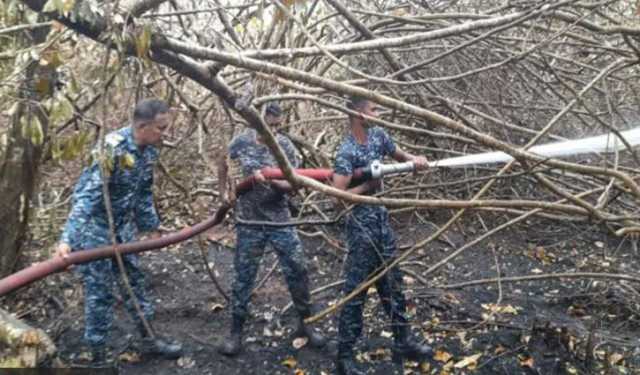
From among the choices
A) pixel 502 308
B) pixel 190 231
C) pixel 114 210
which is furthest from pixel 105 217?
pixel 502 308

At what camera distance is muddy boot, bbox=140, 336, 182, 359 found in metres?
4.14

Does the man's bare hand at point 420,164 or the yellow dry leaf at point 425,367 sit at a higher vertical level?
the man's bare hand at point 420,164

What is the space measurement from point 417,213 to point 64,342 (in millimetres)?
3510

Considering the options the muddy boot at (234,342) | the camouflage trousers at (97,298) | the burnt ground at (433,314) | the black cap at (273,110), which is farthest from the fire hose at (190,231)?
the muddy boot at (234,342)

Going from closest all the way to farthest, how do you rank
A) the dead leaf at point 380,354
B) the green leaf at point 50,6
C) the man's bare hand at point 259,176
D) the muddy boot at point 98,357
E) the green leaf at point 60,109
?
the green leaf at point 50,6 → the green leaf at point 60,109 → the man's bare hand at point 259,176 → the muddy boot at point 98,357 → the dead leaf at point 380,354

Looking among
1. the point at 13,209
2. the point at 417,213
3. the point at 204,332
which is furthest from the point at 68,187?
the point at 417,213

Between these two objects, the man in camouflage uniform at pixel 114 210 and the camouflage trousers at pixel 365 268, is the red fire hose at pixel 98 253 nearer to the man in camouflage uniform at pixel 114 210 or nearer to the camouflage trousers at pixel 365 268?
the camouflage trousers at pixel 365 268

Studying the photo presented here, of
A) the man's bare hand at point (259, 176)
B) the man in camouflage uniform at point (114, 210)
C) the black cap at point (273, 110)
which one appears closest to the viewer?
the man in camouflage uniform at point (114, 210)

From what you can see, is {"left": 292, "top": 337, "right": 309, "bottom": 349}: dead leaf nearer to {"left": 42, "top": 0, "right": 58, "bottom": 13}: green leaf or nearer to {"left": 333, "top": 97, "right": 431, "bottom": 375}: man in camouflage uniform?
{"left": 333, "top": 97, "right": 431, "bottom": 375}: man in camouflage uniform

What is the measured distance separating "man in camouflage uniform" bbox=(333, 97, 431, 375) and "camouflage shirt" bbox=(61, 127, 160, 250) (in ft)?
3.97

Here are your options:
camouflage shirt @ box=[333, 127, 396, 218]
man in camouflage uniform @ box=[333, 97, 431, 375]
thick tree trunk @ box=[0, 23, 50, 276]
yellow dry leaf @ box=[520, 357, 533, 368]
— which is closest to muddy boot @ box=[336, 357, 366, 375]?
man in camouflage uniform @ box=[333, 97, 431, 375]

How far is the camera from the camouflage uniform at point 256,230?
4.09 metres

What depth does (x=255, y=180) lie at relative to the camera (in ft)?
12.4

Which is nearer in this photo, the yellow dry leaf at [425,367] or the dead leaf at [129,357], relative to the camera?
the yellow dry leaf at [425,367]
